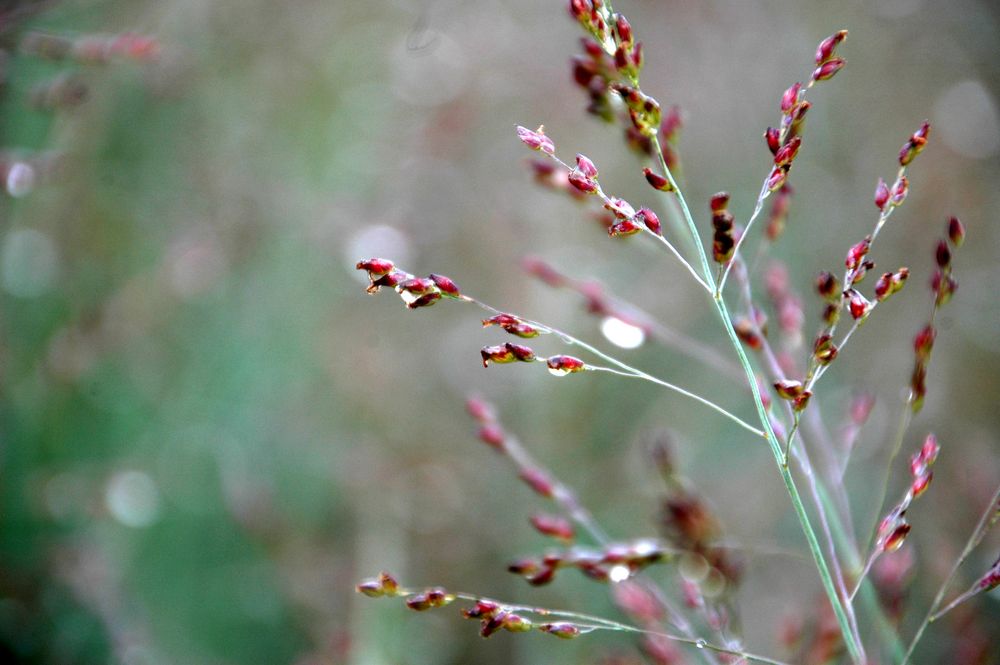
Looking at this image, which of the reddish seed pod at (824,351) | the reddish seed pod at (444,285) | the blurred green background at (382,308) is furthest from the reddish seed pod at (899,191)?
the blurred green background at (382,308)

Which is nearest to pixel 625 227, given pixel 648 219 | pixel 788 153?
pixel 648 219

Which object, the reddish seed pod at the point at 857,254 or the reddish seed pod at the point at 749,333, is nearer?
the reddish seed pod at the point at 857,254

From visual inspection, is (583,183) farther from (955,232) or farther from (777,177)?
(955,232)

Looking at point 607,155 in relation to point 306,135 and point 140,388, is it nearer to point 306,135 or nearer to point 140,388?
point 306,135

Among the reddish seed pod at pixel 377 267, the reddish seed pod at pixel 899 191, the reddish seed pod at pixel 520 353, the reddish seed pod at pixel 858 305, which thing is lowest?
the reddish seed pod at pixel 520 353

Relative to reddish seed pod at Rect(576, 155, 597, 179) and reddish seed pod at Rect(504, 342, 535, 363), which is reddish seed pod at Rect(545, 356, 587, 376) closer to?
reddish seed pod at Rect(504, 342, 535, 363)

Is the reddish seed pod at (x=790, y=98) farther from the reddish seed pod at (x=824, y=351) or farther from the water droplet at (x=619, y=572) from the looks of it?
the water droplet at (x=619, y=572)
